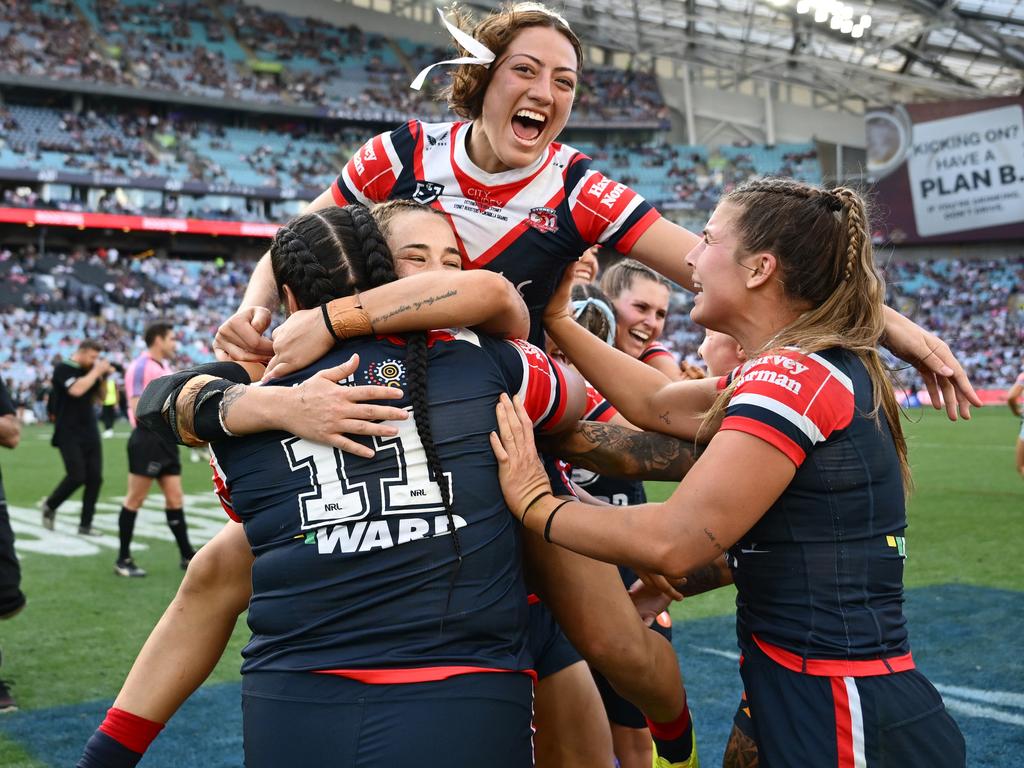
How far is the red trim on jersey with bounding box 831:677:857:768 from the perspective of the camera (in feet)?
7.66

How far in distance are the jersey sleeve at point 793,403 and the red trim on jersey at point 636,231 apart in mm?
1253

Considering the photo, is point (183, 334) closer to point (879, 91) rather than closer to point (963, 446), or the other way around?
point (963, 446)

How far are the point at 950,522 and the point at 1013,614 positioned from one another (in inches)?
173

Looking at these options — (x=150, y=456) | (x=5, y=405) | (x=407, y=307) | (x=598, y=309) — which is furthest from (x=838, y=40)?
(x=407, y=307)

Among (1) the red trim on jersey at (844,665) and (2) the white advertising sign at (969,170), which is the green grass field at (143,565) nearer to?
(1) the red trim on jersey at (844,665)

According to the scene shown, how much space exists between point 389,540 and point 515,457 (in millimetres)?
357

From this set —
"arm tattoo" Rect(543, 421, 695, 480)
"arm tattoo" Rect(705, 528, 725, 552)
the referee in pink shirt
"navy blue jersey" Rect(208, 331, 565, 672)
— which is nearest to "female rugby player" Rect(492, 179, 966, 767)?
"arm tattoo" Rect(705, 528, 725, 552)

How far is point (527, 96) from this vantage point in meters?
3.56

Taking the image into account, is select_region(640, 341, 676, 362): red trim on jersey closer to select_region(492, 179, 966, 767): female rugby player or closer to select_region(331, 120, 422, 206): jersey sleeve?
select_region(331, 120, 422, 206): jersey sleeve

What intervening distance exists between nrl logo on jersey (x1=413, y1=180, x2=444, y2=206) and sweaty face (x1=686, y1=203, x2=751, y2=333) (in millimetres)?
1291

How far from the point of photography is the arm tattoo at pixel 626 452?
3100mm

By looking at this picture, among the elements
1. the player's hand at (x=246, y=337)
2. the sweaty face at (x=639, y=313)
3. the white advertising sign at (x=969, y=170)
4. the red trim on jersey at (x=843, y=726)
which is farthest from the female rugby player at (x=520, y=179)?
the white advertising sign at (x=969, y=170)

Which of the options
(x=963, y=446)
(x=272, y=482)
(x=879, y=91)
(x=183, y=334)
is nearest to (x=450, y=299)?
(x=272, y=482)

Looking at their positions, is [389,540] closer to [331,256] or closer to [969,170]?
[331,256]
